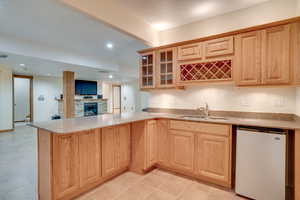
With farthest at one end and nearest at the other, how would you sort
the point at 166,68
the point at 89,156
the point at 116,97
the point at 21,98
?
1. the point at 116,97
2. the point at 21,98
3. the point at 166,68
4. the point at 89,156

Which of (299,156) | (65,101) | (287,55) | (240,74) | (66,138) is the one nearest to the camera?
(299,156)

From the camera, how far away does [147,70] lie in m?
3.19

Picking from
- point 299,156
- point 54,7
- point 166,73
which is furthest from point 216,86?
point 54,7

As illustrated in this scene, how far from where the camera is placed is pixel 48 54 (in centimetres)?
398

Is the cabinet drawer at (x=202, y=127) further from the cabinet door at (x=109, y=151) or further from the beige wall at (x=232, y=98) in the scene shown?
the cabinet door at (x=109, y=151)

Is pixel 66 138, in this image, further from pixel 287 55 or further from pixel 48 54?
pixel 48 54

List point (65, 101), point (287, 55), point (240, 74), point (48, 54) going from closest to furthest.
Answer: point (287, 55) < point (240, 74) < point (48, 54) < point (65, 101)

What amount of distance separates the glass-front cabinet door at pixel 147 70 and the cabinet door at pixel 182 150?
1.13 metres

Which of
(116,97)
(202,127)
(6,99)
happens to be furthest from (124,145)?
(116,97)

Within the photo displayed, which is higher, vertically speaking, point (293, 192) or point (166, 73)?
point (166, 73)

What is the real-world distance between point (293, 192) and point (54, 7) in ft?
12.8

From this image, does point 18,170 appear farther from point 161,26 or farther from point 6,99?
point 6,99

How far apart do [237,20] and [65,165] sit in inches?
126

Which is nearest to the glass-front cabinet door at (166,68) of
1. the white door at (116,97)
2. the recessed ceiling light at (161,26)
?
the recessed ceiling light at (161,26)
